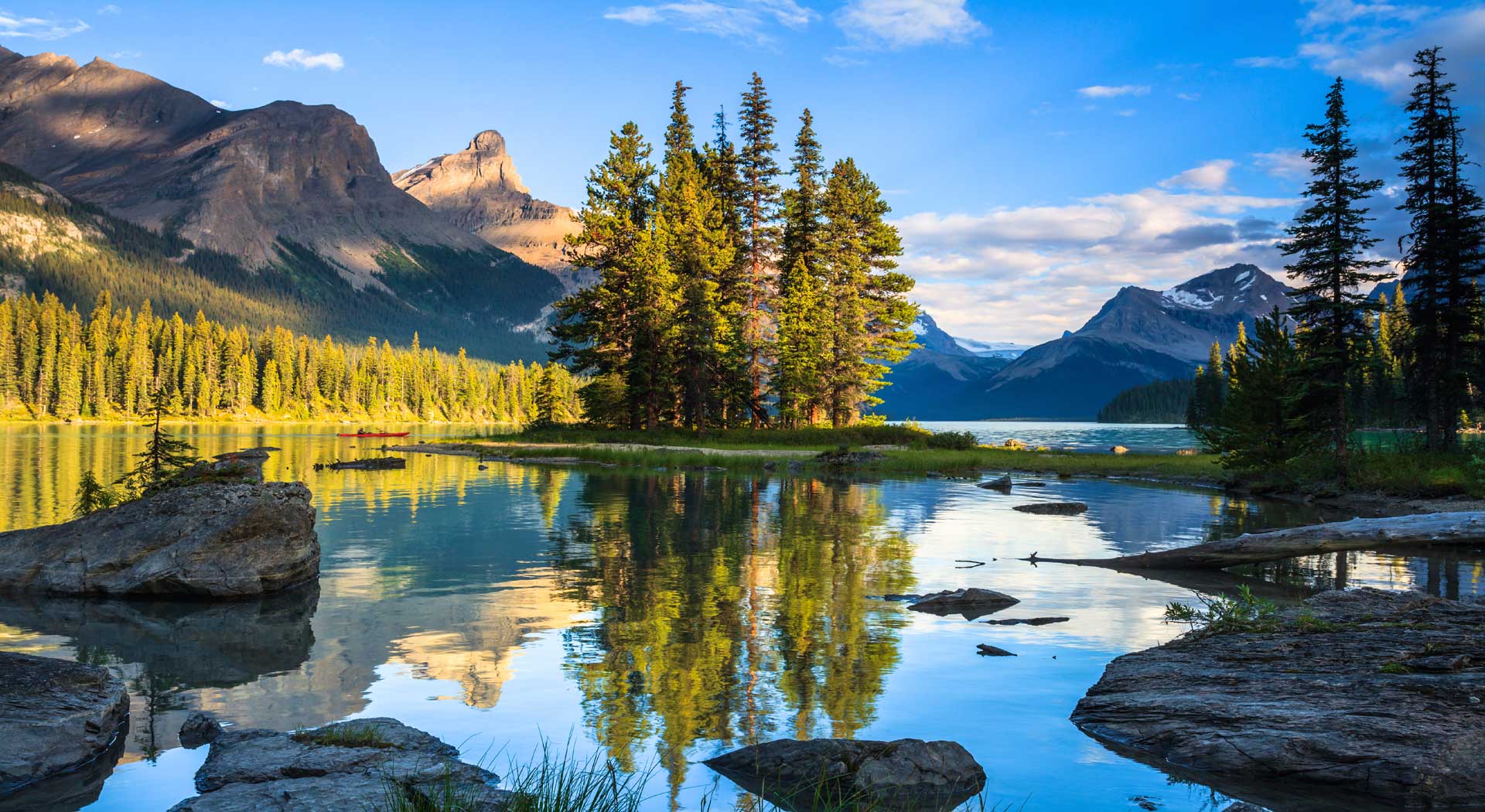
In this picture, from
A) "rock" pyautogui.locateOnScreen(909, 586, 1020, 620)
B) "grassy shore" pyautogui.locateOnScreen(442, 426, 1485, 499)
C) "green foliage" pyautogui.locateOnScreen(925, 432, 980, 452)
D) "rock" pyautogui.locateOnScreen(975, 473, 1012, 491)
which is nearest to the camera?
"rock" pyautogui.locateOnScreen(909, 586, 1020, 620)

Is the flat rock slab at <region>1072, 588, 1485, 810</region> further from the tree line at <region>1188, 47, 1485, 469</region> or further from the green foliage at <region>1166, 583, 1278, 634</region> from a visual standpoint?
the tree line at <region>1188, 47, 1485, 469</region>

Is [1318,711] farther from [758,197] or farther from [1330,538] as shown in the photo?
[758,197]

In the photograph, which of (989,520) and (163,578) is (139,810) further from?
(989,520)

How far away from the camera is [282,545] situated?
15867 mm

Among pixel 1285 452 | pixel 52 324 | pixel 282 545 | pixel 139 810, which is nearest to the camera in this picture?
pixel 139 810

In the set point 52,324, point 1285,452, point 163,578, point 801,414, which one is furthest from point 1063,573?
point 52,324

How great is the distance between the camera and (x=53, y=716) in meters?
7.86

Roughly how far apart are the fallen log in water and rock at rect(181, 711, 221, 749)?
16.9 metres

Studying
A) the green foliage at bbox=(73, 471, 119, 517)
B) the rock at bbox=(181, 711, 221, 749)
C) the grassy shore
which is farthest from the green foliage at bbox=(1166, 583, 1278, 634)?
the grassy shore

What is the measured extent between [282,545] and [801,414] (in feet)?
177

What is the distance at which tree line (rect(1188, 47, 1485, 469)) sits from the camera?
3444 cm

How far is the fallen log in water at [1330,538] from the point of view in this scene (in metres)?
17.2

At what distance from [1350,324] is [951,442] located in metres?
28.2

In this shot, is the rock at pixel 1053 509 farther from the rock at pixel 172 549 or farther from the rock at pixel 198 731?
the rock at pixel 198 731
